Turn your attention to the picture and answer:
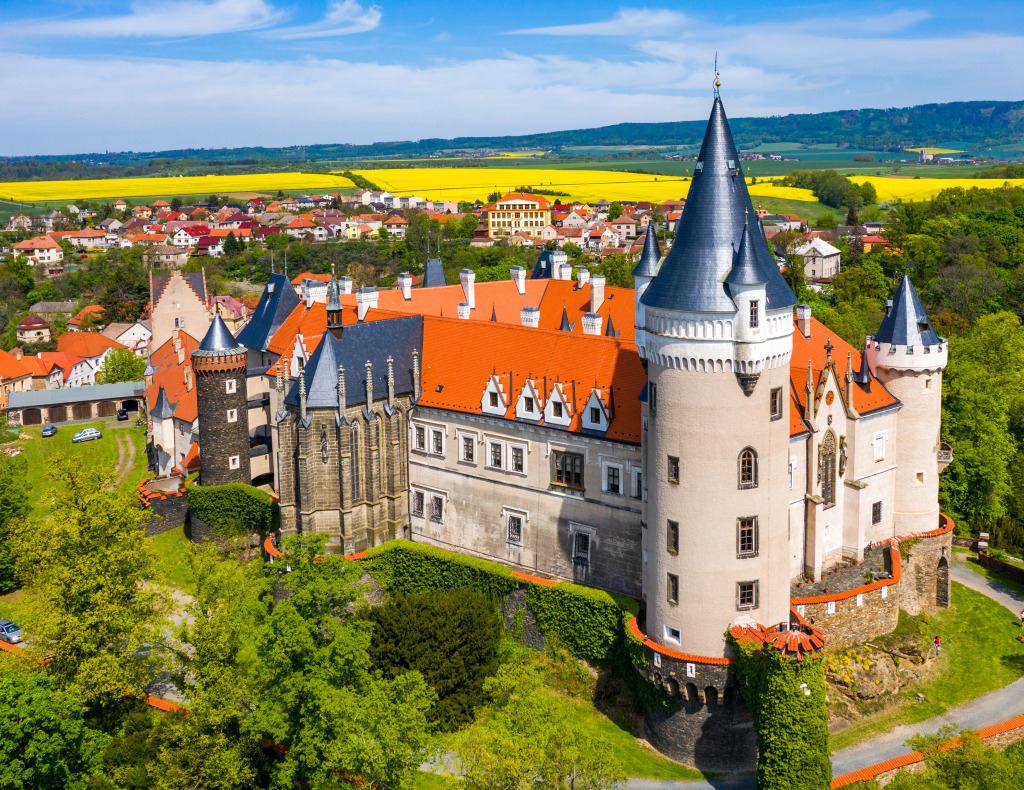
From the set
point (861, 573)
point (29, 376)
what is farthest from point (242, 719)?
point (29, 376)

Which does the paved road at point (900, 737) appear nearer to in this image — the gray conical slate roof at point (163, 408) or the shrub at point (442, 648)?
the shrub at point (442, 648)

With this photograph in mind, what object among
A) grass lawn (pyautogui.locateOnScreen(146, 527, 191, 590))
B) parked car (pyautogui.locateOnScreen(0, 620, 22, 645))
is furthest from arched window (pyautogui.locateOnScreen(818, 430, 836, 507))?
parked car (pyautogui.locateOnScreen(0, 620, 22, 645))

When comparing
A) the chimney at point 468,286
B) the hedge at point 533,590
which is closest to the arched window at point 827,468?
the hedge at point 533,590

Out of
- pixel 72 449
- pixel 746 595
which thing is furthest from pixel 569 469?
pixel 72 449

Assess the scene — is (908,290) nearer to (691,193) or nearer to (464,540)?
(691,193)

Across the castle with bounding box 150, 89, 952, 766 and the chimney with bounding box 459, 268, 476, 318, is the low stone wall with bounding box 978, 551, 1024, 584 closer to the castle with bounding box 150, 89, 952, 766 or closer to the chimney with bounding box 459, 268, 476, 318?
the castle with bounding box 150, 89, 952, 766

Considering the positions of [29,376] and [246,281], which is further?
[246,281]

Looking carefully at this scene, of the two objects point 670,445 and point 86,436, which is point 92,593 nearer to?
point 670,445
